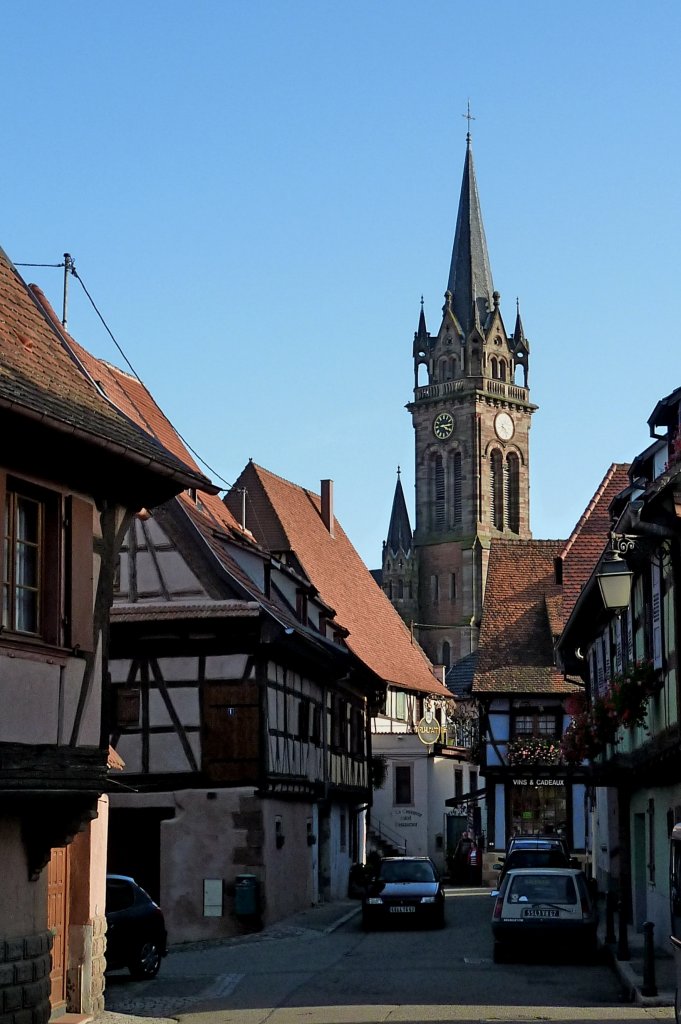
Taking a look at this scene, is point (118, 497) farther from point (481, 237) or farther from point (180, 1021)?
point (481, 237)

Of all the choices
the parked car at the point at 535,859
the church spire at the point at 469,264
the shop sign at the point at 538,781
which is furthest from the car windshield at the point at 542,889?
the church spire at the point at 469,264

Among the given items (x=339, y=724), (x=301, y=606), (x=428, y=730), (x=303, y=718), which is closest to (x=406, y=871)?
(x=303, y=718)

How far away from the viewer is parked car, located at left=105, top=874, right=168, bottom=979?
18.8 metres

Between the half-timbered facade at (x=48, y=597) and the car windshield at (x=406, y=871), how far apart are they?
17.1m

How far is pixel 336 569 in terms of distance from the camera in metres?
50.6

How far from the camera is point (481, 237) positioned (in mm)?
126062

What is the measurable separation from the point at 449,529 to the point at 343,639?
80.9 m

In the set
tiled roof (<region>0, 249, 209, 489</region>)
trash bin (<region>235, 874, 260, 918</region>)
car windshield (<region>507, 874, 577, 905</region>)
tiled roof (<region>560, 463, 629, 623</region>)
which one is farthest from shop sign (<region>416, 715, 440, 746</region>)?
tiled roof (<region>0, 249, 209, 489</region>)

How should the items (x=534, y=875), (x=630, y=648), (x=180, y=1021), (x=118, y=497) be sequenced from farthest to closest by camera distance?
(x=630, y=648)
(x=534, y=875)
(x=180, y=1021)
(x=118, y=497)

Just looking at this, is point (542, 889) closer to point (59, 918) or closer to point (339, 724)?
point (59, 918)

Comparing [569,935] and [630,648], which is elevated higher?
[630,648]

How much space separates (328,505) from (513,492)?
242 feet

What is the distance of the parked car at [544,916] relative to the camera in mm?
21609

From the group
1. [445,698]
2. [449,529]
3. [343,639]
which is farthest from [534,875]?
[449,529]
